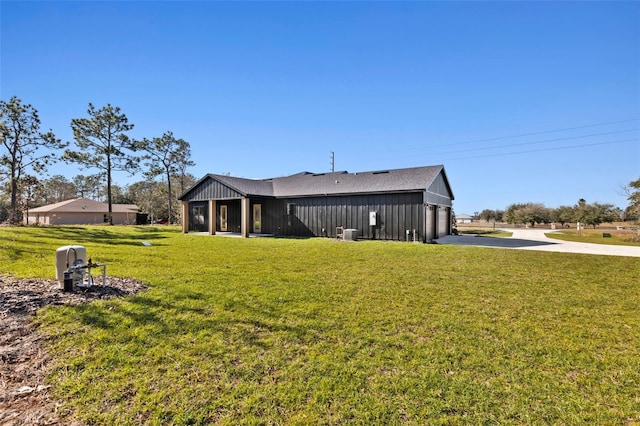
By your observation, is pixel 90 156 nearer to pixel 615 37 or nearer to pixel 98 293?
pixel 98 293

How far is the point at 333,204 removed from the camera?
1712 centimetres

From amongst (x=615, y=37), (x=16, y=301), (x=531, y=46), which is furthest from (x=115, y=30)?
(x=615, y=37)

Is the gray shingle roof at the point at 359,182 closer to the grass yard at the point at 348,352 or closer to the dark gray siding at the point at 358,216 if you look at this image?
the dark gray siding at the point at 358,216

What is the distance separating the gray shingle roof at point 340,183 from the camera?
15.6 m

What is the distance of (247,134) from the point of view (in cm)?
2247

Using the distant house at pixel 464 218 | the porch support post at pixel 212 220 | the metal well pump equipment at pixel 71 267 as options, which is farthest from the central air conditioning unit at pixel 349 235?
the distant house at pixel 464 218

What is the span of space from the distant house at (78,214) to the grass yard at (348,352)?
40.7 meters

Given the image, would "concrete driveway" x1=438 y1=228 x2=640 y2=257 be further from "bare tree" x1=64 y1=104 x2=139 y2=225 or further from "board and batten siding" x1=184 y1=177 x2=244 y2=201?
"bare tree" x1=64 y1=104 x2=139 y2=225

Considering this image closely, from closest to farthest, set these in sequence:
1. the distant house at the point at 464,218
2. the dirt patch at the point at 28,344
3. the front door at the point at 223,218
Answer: the dirt patch at the point at 28,344 → the front door at the point at 223,218 → the distant house at the point at 464,218

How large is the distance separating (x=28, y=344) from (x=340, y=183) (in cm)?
1595

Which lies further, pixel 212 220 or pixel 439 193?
pixel 212 220

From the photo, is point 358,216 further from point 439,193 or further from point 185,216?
point 185,216

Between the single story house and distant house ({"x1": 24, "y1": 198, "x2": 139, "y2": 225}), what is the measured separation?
2521 cm

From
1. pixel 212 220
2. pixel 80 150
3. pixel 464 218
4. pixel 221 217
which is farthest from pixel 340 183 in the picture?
pixel 464 218
